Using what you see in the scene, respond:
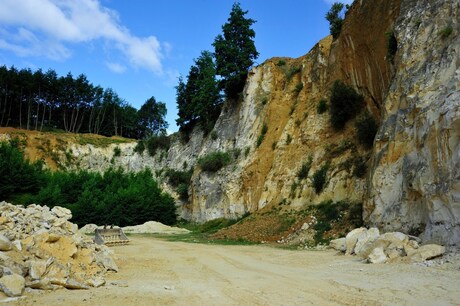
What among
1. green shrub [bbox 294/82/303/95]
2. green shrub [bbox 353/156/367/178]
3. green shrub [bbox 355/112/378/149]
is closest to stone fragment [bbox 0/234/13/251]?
Result: green shrub [bbox 353/156/367/178]

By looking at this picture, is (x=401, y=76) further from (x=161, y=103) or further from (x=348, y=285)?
(x=161, y=103)

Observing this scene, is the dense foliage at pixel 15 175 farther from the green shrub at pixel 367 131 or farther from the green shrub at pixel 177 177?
the green shrub at pixel 367 131

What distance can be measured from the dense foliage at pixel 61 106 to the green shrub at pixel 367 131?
5597 centimetres

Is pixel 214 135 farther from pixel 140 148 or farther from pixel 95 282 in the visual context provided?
pixel 95 282

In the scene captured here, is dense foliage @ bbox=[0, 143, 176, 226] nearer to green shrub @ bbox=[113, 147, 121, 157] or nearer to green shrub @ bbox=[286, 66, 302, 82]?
green shrub @ bbox=[113, 147, 121, 157]

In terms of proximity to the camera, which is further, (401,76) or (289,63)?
(289,63)

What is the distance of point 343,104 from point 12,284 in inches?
909

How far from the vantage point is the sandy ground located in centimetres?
715

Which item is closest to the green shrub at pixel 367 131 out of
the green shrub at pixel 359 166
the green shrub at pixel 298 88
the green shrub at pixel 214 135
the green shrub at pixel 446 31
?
→ the green shrub at pixel 359 166

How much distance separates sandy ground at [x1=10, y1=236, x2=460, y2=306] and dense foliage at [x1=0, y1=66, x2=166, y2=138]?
202ft

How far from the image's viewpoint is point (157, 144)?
56.6 m

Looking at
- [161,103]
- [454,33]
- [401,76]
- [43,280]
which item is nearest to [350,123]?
[401,76]

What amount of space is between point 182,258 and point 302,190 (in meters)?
13.1

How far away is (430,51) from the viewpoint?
16.0 meters
